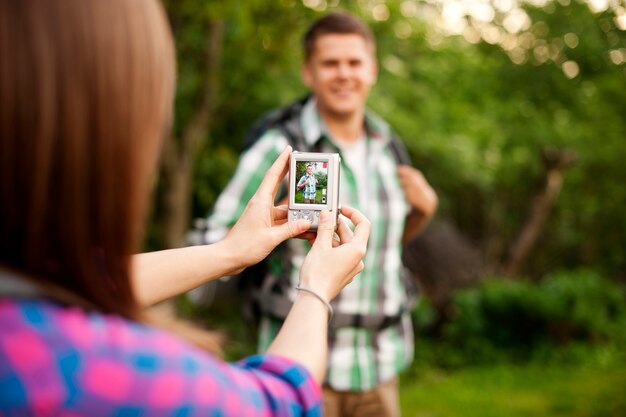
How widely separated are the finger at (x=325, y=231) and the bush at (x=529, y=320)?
20.1ft

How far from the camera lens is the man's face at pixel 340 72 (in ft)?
10.2

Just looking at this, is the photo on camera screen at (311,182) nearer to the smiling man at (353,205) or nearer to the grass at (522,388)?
the smiling man at (353,205)

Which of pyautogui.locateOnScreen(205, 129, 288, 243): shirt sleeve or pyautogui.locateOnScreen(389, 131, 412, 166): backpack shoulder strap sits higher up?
pyautogui.locateOnScreen(389, 131, 412, 166): backpack shoulder strap

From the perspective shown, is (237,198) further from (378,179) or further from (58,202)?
(58,202)

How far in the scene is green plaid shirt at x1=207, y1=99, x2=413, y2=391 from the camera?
279 cm

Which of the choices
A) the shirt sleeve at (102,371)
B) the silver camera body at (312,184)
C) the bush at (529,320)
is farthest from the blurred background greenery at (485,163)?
the shirt sleeve at (102,371)

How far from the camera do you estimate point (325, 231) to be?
1.51 metres

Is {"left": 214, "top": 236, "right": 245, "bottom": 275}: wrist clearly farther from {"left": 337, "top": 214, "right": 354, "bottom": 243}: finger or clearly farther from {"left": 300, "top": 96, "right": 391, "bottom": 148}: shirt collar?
{"left": 300, "top": 96, "right": 391, "bottom": 148}: shirt collar

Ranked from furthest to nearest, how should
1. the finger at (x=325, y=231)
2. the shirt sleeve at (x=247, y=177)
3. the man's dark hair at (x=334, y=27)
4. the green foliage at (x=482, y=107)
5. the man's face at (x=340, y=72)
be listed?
1. the green foliage at (x=482, y=107)
2. the man's dark hair at (x=334, y=27)
3. the man's face at (x=340, y=72)
4. the shirt sleeve at (x=247, y=177)
5. the finger at (x=325, y=231)

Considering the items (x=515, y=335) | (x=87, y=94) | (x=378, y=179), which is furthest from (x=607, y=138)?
(x=87, y=94)

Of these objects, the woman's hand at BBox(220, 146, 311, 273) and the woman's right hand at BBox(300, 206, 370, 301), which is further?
the woman's hand at BBox(220, 146, 311, 273)

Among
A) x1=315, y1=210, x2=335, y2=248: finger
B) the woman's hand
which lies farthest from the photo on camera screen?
x1=315, y1=210, x2=335, y2=248: finger

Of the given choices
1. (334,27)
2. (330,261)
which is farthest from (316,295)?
(334,27)

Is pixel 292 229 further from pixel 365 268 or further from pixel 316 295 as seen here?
pixel 365 268
